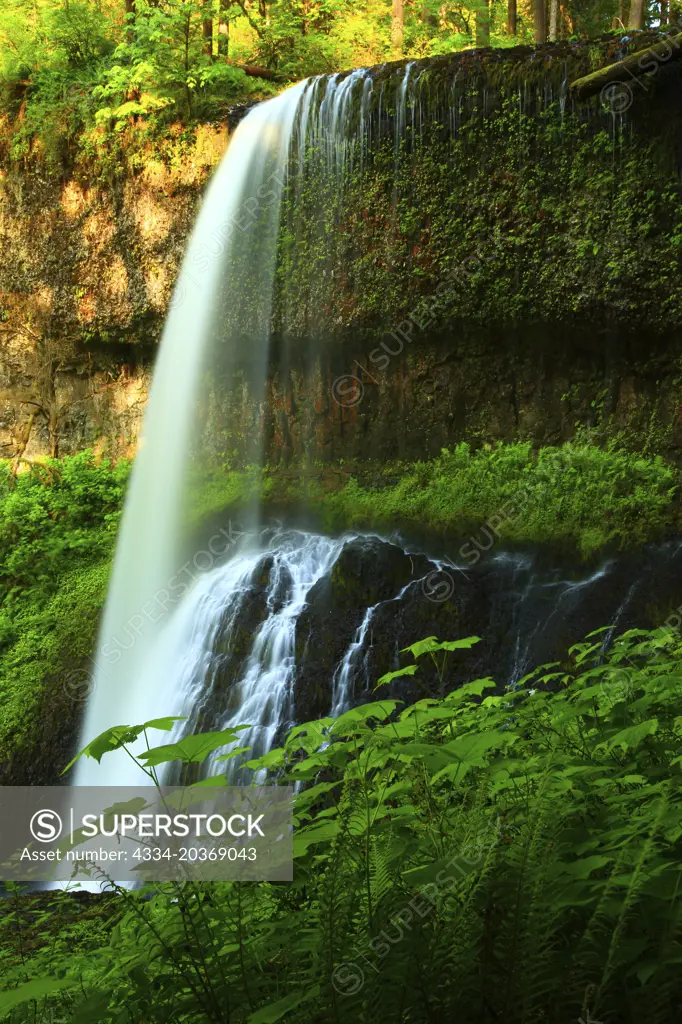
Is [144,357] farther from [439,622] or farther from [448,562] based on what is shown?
[439,622]

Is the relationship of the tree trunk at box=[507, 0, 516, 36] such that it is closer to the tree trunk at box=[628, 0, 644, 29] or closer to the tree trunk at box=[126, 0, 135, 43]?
the tree trunk at box=[628, 0, 644, 29]

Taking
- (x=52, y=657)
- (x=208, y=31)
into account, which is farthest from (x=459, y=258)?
(x=208, y=31)

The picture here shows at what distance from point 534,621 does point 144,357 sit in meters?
8.36

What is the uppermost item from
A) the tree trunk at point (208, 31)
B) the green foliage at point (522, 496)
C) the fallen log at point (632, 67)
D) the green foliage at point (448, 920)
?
the tree trunk at point (208, 31)

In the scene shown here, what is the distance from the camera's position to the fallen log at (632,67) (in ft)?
29.8

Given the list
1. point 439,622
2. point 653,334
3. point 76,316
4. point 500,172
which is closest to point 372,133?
point 500,172

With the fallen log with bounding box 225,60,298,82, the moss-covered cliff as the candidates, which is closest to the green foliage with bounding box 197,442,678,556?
the moss-covered cliff

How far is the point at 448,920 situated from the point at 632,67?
32.2ft

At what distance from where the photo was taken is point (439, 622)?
26.5 ft

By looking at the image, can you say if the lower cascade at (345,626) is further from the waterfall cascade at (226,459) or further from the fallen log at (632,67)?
the fallen log at (632,67)

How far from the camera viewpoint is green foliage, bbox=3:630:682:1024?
5.29ft

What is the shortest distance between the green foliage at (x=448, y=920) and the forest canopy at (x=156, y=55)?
473 inches

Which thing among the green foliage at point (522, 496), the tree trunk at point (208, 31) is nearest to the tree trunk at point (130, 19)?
the tree trunk at point (208, 31)

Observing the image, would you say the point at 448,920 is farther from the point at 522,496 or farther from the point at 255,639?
the point at 522,496
